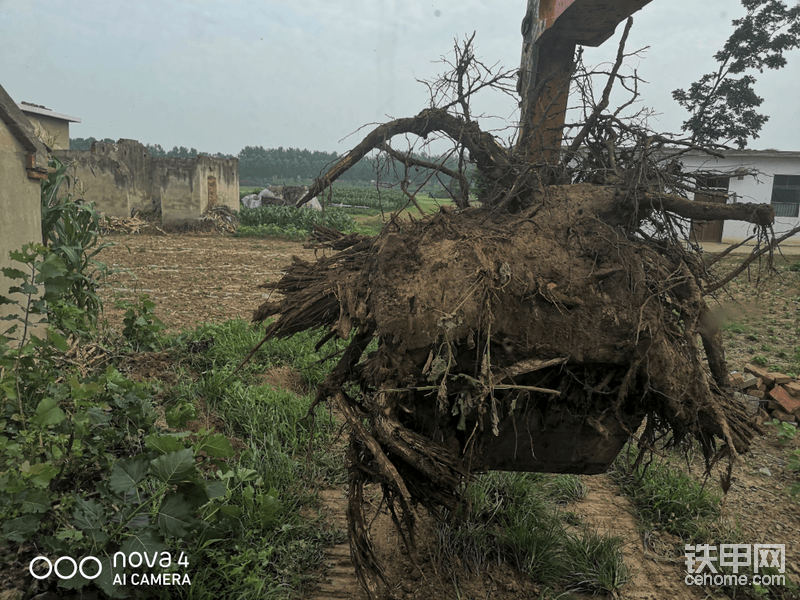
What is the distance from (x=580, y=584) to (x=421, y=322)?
74.2 inches

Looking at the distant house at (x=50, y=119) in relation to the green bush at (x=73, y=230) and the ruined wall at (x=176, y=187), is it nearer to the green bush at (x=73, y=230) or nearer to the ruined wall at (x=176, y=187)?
the ruined wall at (x=176, y=187)

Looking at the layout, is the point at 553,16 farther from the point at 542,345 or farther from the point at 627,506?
the point at 627,506

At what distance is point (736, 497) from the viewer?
3600 mm

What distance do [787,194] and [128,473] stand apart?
64.0 feet

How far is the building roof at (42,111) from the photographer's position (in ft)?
63.4

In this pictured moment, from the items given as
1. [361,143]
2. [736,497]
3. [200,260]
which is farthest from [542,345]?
[200,260]

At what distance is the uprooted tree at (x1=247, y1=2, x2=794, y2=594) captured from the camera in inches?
74.2

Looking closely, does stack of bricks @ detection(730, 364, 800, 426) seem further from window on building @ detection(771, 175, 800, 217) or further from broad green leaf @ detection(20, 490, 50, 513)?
window on building @ detection(771, 175, 800, 217)

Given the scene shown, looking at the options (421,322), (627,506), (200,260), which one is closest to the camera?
(421,322)

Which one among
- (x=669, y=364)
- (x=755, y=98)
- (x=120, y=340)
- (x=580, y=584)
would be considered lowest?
(x=580, y=584)

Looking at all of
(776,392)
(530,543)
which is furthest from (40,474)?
(776,392)

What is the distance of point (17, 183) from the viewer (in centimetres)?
413

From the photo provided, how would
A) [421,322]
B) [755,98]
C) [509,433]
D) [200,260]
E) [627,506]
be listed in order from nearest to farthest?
[421,322], [509,433], [627,506], [755,98], [200,260]

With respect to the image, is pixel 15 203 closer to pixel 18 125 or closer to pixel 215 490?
Result: pixel 18 125
